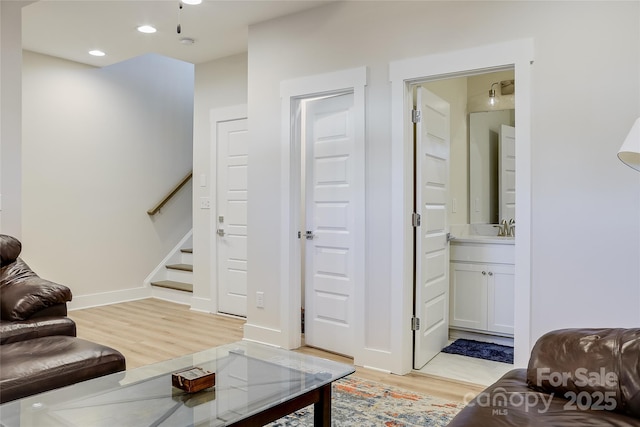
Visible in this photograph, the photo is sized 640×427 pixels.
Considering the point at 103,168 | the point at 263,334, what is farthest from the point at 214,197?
the point at 263,334

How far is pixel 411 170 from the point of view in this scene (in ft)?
10.9

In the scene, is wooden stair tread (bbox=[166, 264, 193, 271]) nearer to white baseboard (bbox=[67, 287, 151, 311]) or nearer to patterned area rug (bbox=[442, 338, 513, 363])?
white baseboard (bbox=[67, 287, 151, 311])

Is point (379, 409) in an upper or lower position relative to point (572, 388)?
lower

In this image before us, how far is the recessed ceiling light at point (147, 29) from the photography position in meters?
4.12

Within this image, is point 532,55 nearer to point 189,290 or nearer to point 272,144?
point 272,144

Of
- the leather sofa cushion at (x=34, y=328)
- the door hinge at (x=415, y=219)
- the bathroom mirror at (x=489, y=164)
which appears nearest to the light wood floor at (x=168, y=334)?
the leather sofa cushion at (x=34, y=328)

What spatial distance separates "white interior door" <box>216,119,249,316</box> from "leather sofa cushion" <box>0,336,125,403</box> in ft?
8.11

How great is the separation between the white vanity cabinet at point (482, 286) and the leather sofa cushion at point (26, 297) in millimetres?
3020

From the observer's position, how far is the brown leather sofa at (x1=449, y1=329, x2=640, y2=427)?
148 centimetres

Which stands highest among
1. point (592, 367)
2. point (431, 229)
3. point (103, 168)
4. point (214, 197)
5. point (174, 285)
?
point (103, 168)

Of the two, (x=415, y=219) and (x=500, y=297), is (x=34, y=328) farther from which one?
(x=500, y=297)

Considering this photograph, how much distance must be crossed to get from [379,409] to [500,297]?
5.90 ft

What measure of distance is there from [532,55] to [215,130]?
3.34 meters

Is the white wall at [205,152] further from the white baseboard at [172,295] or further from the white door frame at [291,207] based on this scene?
the white door frame at [291,207]
